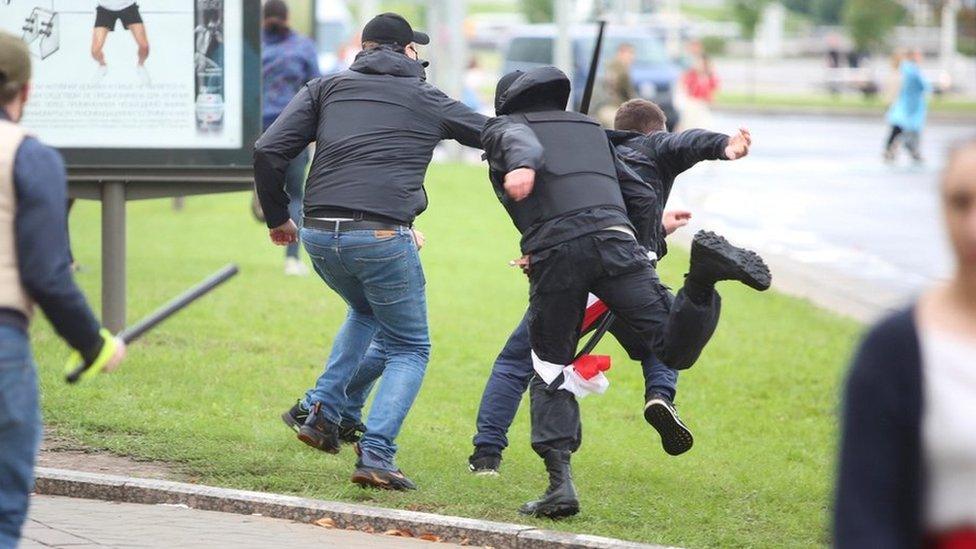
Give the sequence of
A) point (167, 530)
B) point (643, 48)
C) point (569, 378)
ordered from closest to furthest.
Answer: point (167, 530), point (569, 378), point (643, 48)

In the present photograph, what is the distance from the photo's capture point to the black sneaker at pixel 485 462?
702 cm

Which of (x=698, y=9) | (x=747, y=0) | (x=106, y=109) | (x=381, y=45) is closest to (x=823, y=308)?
(x=106, y=109)

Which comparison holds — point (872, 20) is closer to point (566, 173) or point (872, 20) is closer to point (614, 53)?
point (614, 53)

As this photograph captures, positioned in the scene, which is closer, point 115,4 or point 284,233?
point 284,233

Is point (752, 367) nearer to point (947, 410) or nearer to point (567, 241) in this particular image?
point (567, 241)

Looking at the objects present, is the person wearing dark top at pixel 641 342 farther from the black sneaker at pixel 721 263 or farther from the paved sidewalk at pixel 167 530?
the paved sidewalk at pixel 167 530

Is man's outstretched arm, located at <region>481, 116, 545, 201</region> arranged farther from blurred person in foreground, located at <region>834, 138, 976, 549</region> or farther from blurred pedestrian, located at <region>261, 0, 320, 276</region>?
blurred pedestrian, located at <region>261, 0, 320, 276</region>

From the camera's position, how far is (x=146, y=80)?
9641 millimetres

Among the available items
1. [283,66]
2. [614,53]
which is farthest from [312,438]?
[614,53]

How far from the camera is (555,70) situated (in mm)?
6398

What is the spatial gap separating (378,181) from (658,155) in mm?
1141

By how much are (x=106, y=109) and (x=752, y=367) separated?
4.02 meters

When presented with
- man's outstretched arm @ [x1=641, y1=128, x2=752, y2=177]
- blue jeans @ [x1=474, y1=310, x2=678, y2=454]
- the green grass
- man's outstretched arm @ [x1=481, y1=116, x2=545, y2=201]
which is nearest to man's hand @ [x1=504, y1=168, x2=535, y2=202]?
man's outstretched arm @ [x1=481, y1=116, x2=545, y2=201]

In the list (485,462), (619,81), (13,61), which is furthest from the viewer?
(619,81)
